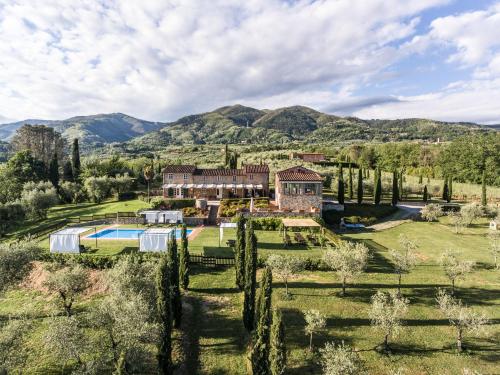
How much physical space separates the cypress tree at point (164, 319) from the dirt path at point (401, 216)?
114 feet

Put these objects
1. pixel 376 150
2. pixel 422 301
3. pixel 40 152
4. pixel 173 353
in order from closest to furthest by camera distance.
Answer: pixel 173 353, pixel 422 301, pixel 40 152, pixel 376 150

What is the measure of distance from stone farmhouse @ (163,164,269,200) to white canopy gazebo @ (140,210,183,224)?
12.8 m

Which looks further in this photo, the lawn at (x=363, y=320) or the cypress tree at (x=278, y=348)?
the lawn at (x=363, y=320)

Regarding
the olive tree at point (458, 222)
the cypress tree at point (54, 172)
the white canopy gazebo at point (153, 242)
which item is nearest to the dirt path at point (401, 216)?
the olive tree at point (458, 222)

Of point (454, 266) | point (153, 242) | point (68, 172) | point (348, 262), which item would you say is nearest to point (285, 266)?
point (348, 262)

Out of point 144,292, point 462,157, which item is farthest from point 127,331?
point 462,157

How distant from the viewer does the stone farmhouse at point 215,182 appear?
53938mm

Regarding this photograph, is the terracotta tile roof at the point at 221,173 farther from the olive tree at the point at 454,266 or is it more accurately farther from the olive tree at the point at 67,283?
the olive tree at the point at 454,266

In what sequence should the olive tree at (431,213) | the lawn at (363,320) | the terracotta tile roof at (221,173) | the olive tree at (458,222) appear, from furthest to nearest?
1. the terracotta tile roof at (221,173)
2. the olive tree at (431,213)
3. the olive tree at (458,222)
4. the lawn at (363,320)

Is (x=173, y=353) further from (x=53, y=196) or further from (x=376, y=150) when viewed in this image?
(x=376, y=150)

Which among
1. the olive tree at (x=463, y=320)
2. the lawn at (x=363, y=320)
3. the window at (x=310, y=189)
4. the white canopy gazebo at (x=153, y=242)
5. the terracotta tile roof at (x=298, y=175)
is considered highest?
the terracotta tile roof at (x=298, y=175)

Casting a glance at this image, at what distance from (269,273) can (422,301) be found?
565 inches

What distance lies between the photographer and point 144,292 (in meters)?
18.1

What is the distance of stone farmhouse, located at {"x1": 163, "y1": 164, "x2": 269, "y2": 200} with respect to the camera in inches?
2124
